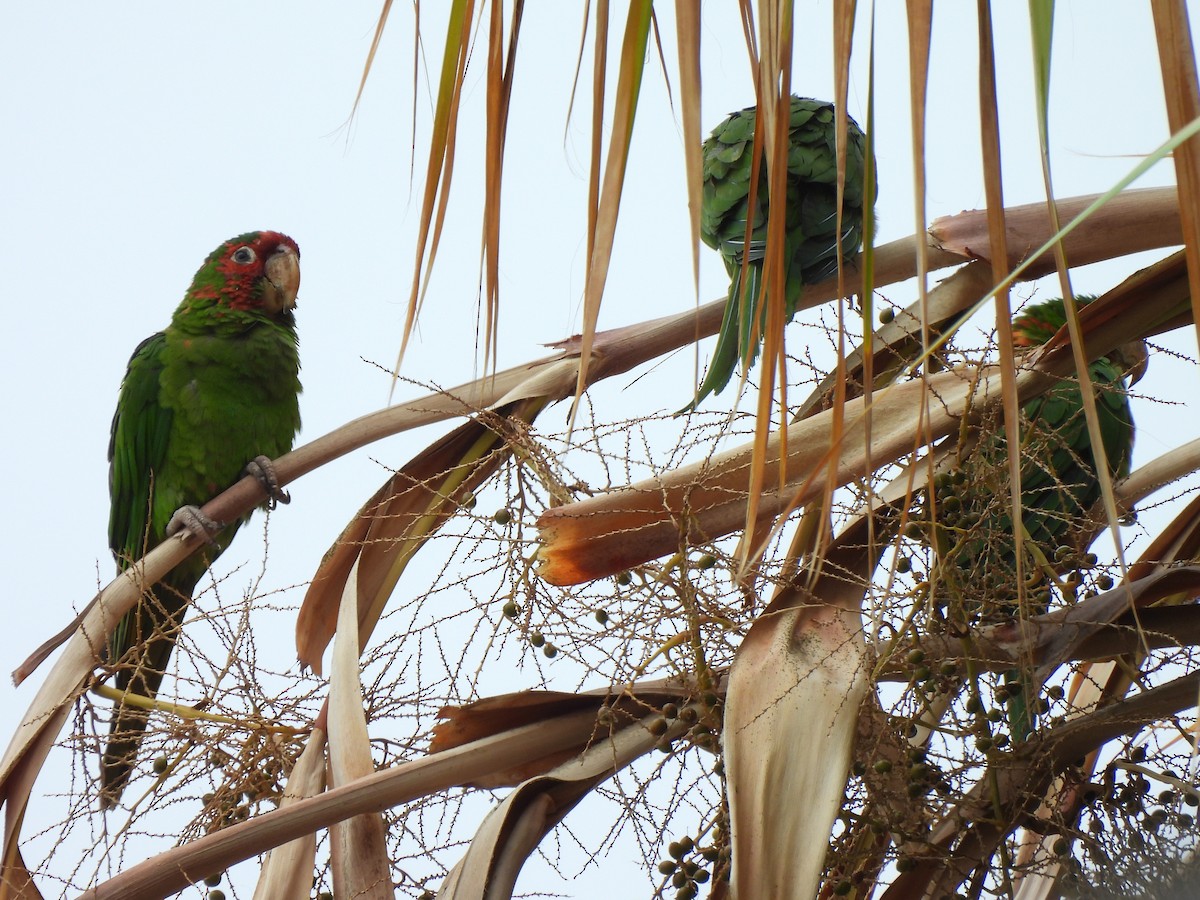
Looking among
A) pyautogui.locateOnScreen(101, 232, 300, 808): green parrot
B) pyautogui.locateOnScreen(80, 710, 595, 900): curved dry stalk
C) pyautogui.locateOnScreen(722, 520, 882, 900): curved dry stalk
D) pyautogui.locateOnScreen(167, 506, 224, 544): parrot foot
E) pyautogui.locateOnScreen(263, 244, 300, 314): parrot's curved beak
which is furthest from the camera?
pyautogui.locateOnScreen(263, 244, 300, 314): parrot's curved beak

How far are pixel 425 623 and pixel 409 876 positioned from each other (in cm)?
25

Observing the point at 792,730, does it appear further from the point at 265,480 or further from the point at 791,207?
the point at 265,480

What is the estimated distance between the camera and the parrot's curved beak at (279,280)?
2.45 metres

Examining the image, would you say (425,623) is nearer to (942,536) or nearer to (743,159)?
(942,536)

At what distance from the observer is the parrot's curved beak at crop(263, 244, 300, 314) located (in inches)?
96.5

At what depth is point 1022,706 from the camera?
1021 mm

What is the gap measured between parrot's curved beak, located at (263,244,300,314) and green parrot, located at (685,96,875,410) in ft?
3.99

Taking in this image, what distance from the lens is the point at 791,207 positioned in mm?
1438

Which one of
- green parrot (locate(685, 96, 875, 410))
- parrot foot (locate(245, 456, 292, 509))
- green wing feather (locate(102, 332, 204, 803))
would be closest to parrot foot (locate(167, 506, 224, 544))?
parrot foot (locate(245, 456, 292, 509))

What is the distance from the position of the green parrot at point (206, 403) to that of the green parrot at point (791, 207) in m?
1.05

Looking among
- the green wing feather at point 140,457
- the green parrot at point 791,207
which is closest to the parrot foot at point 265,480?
the green wing feather at point 140,457

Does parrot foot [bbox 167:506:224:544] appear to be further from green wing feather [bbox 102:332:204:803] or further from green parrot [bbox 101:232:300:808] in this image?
green wing feather [bbox 102:332:204:803]

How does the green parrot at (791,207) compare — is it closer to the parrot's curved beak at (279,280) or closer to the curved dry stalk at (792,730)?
the curved dry stalk at (792,730)

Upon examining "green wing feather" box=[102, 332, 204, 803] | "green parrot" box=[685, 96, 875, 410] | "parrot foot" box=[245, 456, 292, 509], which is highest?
"green wing feather" box=[102, 332, 204, 803]
